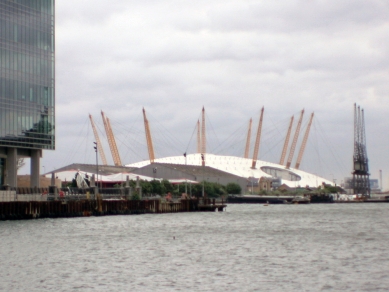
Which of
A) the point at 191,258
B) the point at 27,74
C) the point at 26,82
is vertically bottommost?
the point at 191,258

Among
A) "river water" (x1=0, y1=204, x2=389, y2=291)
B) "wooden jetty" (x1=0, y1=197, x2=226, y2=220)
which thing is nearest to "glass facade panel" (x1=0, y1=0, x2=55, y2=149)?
"wooden jetty" (x1=0, y1=197, x2=226, y2=220)

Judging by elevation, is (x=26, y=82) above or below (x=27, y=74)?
below

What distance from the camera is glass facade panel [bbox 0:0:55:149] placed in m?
113

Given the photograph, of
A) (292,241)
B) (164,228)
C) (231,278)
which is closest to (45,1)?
(164,228)

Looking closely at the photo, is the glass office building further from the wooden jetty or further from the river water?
the river water

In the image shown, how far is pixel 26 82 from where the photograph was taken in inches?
4636

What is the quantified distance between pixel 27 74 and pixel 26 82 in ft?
3.66

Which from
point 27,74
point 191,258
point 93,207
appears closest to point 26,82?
point 27,74

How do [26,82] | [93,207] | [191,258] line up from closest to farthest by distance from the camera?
[191,258] → [93,207] → [26,82]

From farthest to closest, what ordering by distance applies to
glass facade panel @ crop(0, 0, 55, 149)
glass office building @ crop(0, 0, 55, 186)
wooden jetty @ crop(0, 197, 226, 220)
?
glass office building @ crop(0, 0, 55, 186) → glass facade panel @ crop(0, 0, 55, 149) → wooden jetty @ crop(0, 197, 226, 220)

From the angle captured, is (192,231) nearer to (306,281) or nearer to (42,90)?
(306,281)

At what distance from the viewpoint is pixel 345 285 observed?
4484cm

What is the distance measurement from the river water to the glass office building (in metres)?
29.7

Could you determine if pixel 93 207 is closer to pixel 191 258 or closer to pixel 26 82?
pixel 26 82
